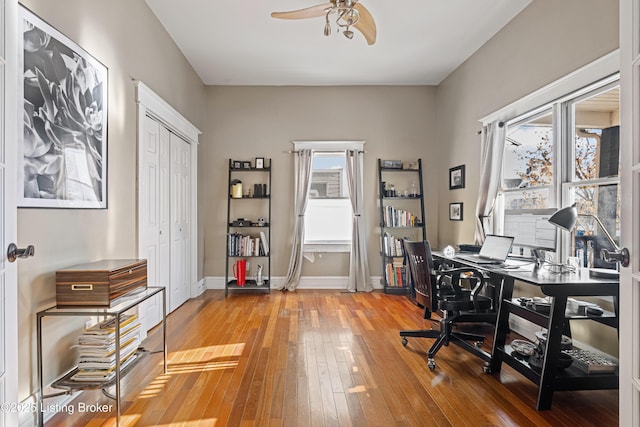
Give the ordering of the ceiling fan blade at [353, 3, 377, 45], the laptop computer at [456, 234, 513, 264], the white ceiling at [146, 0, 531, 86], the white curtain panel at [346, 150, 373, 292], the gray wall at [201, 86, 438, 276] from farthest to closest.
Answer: the gray wall at [201, 86, 438, 276]
the white curtain panel at [346, 150, 373, 292]
the white ceiling at [146, 0, 531, 86]
the laptop computer at [456, 234, 513, 264]
the ceiling fan blade at [353, 3, 377, 45]

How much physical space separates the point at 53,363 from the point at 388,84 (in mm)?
5138

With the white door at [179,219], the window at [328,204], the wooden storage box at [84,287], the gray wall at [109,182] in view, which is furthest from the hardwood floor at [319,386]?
the window at [328,204]

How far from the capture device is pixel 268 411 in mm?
2096

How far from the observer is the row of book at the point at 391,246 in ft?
17.5

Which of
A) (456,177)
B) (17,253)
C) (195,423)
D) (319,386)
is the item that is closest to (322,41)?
(456,177)

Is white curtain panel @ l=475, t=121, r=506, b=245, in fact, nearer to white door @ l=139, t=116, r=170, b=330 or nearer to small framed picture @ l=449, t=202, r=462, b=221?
small framed picture @ l=449, t=202, r=462, b=221

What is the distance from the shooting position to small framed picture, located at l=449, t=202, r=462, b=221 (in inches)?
187

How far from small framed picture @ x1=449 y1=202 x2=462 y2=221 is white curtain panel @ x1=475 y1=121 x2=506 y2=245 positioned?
0.64 metres

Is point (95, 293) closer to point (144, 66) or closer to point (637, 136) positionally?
point (144, 66)

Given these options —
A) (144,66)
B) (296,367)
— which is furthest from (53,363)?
(144,66)

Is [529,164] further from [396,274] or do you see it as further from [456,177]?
[396,274]

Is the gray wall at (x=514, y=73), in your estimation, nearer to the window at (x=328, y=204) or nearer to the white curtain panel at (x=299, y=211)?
the window at (x=328, y=204)

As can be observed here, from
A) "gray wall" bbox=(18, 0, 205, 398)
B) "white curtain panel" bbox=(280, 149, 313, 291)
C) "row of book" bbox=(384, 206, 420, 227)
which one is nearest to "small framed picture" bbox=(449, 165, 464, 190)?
"row of book" bbox=(384, 206, 420, 227)

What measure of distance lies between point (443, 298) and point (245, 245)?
311 centimetres
